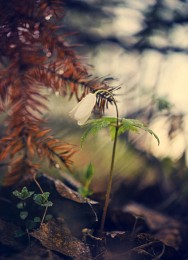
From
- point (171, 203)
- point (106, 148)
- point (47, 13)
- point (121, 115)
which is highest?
point (47, 13)

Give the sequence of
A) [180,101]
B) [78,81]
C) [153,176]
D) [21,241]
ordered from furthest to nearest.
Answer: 1. [180,101]
2. [153,176]
3. [78,81]
4. [21,241]

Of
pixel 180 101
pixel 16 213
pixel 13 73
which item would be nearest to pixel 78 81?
pixel 13 73

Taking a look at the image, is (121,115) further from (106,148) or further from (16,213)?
(16,213)

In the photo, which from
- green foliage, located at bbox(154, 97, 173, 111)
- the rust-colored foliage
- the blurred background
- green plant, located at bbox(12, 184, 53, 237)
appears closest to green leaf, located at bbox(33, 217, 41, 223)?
green plant, located at bbox(12, 184, 53, 237)

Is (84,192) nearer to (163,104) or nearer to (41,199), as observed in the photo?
(41,199)

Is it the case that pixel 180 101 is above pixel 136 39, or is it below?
below

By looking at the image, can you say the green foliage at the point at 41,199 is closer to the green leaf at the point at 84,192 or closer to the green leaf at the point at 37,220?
the green leaf at the point at 37,220

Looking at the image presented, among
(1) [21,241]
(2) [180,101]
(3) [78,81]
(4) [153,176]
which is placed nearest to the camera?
(1) [21,241]

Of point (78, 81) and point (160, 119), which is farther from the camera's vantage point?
point (160, 119)
